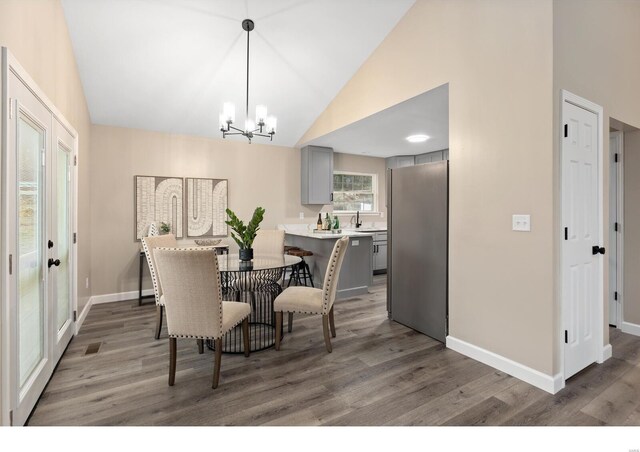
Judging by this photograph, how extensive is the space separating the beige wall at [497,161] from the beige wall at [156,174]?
2.98 meters

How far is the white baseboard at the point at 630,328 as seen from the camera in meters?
3.15

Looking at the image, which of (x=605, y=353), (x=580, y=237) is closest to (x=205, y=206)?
(x=580, y=237)

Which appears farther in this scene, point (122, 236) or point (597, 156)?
point (122, 236)

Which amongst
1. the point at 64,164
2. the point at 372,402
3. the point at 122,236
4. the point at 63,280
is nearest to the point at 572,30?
the point at 372,402

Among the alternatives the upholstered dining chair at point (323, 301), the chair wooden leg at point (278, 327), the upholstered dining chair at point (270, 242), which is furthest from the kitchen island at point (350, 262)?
the chair wooden leg at point (278, 327)

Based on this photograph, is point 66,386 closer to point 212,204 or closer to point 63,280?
point 63,280

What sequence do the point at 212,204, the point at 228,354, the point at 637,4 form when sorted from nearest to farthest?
the point at 228,354 → the point at 637,4 → the point at 212,204

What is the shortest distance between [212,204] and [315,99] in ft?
7.09

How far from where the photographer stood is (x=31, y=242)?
6.66 feet

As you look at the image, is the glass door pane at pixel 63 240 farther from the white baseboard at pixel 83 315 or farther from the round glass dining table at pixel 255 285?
the round glass dining table at pixel 255 285

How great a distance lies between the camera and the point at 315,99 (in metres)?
4.46

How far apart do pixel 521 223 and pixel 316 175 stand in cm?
371

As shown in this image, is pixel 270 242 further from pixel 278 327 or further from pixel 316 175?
pixel 316 175

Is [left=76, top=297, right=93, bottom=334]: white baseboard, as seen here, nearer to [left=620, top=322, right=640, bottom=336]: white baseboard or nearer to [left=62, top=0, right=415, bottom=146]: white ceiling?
[left=62, top=0, right=415, bottom=146]: white ceiling
